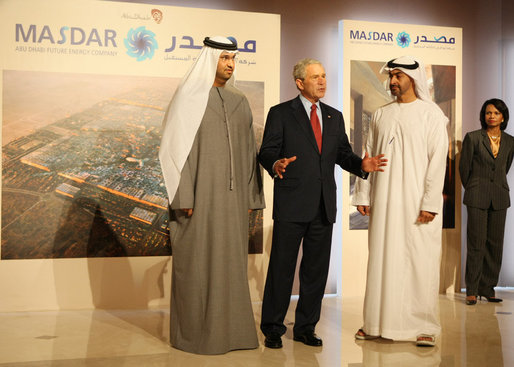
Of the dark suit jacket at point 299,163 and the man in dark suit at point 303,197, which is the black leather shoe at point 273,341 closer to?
the man in dark suit at point 303,197

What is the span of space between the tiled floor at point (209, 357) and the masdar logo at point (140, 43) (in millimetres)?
2341

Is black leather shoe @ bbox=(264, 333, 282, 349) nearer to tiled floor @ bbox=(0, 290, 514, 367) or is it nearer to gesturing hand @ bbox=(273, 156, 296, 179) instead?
tiled floor @ bbox=(0, 290, 514, 367)

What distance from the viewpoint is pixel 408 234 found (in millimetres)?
4484

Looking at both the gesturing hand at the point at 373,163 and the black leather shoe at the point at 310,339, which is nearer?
the gesturing hand at the point at 373,163

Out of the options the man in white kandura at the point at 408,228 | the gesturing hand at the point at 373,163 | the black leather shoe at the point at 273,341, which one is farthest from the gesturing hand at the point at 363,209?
the black leather shoe at the point at 273,341

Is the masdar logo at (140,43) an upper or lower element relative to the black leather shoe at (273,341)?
upper

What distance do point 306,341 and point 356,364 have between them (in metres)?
0.55

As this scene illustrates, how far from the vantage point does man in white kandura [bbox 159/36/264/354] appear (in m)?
4.25

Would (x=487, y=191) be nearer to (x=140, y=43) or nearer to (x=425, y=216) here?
(x=425, y=216)

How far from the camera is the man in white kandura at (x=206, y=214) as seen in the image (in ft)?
13.9

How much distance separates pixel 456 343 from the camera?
15.0ft

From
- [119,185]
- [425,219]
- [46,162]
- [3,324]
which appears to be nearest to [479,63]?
[425,219]

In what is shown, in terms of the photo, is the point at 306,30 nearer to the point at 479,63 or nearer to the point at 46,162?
the point at 479,63

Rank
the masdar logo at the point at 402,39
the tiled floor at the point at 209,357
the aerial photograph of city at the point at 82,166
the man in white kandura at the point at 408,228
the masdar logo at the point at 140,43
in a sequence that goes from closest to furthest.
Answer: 1. the tiled floor at the point at 209,357
2. the man in white kandura at the point at 408,228
3. the aerial photograph of city at the point at 82,166
4. the masdar logo at the point at 140,43
5. the masdar logo at the point at 402,39
